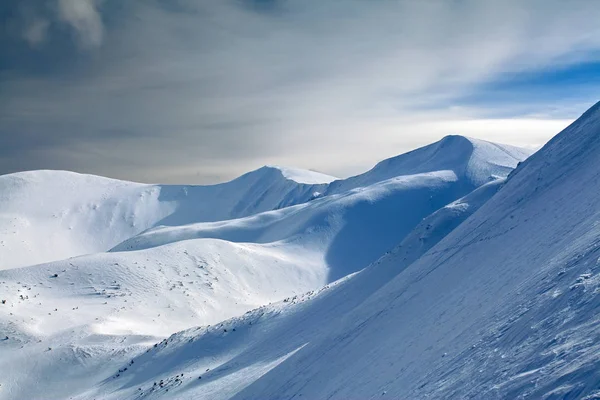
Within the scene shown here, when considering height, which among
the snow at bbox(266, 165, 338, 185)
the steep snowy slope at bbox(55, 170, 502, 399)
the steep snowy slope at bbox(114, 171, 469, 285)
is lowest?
the steep snowy slope at bbox(55, 170, 502, 399)

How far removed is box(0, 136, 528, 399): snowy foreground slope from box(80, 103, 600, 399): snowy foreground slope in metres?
0.25

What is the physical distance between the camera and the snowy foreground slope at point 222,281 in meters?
30.2

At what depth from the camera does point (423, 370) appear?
13.1m

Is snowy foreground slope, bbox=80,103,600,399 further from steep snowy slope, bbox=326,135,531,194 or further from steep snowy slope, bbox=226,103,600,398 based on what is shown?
steep snowy slope, bbox=326,135,531,194

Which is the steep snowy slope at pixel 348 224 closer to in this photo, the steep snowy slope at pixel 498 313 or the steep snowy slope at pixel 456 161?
the steep snowy slope at pixel 456 161

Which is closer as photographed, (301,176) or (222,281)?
(222,281)

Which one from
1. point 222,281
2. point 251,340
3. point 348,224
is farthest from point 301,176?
point 251,340

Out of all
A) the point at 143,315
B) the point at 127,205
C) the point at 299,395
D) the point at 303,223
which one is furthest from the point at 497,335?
the point at 127,205

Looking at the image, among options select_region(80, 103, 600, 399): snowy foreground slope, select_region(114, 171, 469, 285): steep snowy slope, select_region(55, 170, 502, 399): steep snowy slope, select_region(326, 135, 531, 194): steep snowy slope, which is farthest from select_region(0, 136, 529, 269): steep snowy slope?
select_region(80, 103, 600, 399): snowy foreground slope

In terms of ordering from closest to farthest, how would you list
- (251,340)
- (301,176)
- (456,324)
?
(456,324) → (251,340) → (301,176)

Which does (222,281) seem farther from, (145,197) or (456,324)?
(145,197)

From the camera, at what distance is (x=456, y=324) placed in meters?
14.8

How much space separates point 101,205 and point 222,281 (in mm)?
99506

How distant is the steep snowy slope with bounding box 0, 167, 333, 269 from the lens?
387ft
